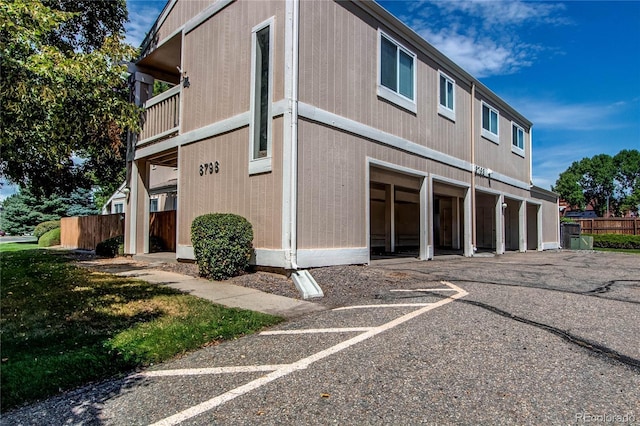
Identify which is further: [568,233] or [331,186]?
[568,233]

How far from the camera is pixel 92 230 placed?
1839 cm

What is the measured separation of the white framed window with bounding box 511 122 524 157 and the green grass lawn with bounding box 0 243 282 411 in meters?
18.0

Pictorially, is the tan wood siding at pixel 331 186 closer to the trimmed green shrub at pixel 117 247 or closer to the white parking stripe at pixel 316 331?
the white parking stripe at pixel 316 331

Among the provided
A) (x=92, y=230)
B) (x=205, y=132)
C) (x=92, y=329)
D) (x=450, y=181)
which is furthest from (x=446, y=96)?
(x=92, y=230)

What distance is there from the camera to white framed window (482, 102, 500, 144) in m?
16.2

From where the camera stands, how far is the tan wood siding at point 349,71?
27.4ft

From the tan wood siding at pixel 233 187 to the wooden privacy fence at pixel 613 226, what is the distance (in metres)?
30.6

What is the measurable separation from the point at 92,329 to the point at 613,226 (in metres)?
34.5

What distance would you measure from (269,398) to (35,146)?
205 inches

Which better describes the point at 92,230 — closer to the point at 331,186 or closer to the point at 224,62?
the point at 224,62

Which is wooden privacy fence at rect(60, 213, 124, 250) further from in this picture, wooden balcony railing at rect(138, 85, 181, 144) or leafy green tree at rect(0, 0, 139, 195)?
leafy green tree at rect(0, 0, 139, 195)

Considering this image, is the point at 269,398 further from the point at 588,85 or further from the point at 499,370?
the point at 588,85

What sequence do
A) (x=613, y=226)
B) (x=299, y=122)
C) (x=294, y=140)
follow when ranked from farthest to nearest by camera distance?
1. (x=613, y=226)
2. (x=299, y=122)
3. (x=294, y=140)

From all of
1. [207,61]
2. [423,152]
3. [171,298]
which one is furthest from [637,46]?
[171,298]
